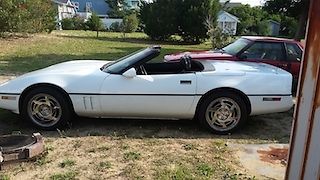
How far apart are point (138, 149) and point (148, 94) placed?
805 millimetres

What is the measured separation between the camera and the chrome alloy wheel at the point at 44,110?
4.96 meters

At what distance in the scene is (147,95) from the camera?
4922 mm

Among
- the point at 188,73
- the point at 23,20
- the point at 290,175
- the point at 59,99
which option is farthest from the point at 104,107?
the point at 23,20

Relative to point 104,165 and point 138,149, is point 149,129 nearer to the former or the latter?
point 138,149

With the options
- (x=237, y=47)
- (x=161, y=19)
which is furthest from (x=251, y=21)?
(x=237, y=47)

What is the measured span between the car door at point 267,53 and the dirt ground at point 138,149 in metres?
2.09

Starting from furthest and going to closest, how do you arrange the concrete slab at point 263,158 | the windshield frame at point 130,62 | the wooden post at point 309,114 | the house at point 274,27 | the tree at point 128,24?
the house at point 274,27 < the tree at point 128,24 < the windshield frame at point 130,62 < the concrete slab at point 263,158 < the wooden post at point 309,114

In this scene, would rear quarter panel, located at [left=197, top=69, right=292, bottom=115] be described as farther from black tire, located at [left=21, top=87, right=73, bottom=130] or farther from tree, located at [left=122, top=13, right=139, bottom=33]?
tree, located at [left=122, top=13, right=139, bottom=33]

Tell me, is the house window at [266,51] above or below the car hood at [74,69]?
above

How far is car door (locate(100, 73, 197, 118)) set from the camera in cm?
493

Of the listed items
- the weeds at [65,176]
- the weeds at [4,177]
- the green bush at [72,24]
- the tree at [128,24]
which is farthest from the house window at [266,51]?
the green bush at [72,24]

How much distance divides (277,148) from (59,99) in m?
2.84

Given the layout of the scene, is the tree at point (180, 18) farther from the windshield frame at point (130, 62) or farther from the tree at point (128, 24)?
the windshield frame at point (130, 62)

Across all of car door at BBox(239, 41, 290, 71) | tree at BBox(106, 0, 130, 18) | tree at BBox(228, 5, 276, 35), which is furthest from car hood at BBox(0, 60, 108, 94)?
tree at BBox(106, 0, 130, 18)
